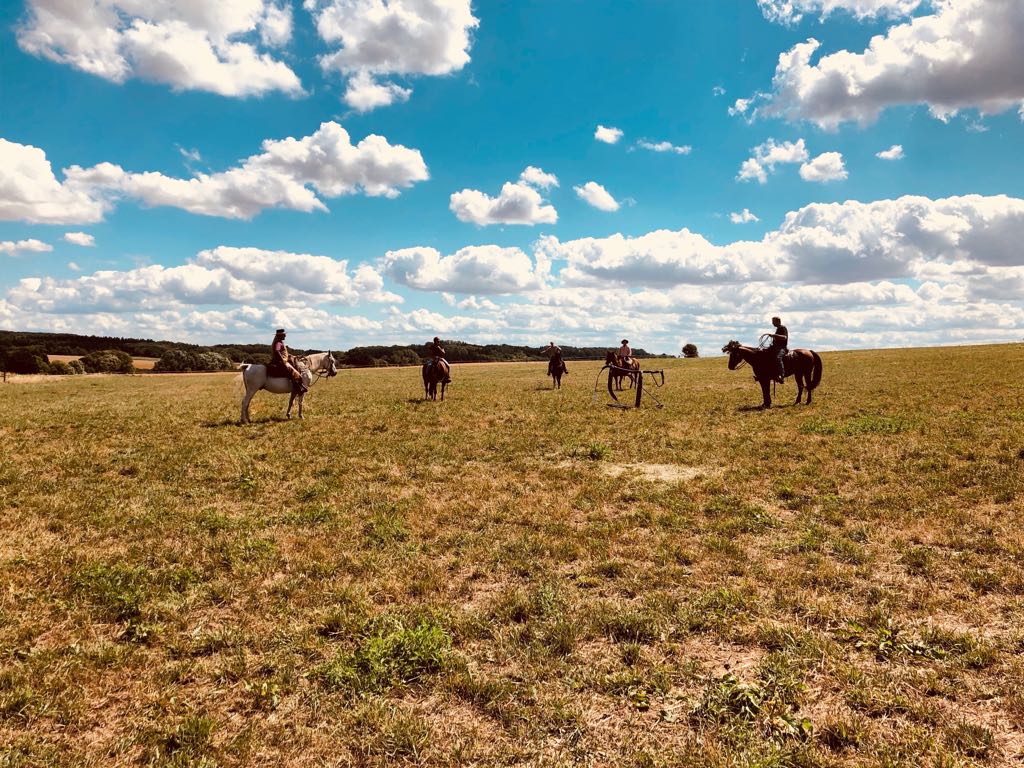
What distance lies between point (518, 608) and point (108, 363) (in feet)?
295

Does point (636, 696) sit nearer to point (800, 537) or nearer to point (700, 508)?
point (800, 537)

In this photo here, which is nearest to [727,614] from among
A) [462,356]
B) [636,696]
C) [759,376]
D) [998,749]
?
[636,696]

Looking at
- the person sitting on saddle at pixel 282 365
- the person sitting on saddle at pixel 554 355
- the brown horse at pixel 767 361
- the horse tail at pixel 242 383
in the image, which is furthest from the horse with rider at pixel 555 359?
the horse tail at pixel 242 383

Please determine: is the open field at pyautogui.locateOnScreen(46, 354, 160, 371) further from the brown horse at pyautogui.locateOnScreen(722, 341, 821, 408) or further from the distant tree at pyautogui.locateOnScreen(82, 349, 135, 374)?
the brown horse at pyautogui.locateOnScreen(722, 341, 821, 408)

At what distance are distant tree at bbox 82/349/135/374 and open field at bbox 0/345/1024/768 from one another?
74434 mm

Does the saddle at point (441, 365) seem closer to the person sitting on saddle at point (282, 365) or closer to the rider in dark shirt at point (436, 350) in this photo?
the rider in dark shirt at point (436, 350)

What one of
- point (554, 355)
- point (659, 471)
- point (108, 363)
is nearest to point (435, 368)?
point (554, 355)

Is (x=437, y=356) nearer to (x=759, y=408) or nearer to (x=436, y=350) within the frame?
(x=436, y=350)

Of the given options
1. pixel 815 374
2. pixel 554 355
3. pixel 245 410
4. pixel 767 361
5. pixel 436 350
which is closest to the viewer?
pixel 245 410

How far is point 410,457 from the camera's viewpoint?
14461 millimetres

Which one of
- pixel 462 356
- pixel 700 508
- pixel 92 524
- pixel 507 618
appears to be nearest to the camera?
pixel 507 618

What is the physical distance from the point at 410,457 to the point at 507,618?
29.1ft

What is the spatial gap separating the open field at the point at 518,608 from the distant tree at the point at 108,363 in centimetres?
7443

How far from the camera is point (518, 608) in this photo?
6234 mm
